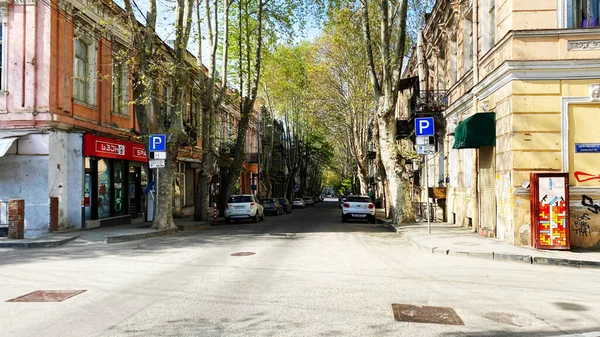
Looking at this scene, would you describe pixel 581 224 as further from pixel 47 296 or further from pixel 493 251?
pixel 47 296

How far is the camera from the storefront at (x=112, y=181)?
19.5 meters

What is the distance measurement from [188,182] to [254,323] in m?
28.1

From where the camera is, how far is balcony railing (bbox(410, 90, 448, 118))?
22.6 m

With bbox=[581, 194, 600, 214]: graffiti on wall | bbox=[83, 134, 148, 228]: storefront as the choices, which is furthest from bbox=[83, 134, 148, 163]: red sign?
bbox=[581, 194, 600, 214]: graffiti on wall

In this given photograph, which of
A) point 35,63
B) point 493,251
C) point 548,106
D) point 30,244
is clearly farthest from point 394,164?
point 35,63

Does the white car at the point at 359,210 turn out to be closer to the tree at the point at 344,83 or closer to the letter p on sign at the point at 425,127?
the tree at the point at 344,83

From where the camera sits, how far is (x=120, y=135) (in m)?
22.3

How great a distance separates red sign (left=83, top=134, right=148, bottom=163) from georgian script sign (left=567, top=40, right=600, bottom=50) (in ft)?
51.8

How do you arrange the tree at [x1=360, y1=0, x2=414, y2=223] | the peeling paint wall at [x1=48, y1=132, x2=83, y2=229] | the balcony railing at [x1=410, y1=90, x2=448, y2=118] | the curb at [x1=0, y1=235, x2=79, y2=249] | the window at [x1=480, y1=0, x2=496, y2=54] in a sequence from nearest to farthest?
the curb at [x1=0, y1=235, x2=79, y2=249]
the window at [x1=480, y1=0, x2=496, y2=54]
the peeling paint wall at [x1=48, y1=132, x2=83, y2=229]
the tree at [x1=360, y1=0, x2=414, y2=223]
the balcony railing at [x1=410, y1=90, x2=448, y2=118]

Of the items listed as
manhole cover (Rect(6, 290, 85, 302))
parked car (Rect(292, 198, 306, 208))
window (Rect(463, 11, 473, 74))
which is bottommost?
parked car (Rect(292, 198, 306, 208))

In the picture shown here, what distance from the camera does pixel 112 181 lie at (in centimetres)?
2184

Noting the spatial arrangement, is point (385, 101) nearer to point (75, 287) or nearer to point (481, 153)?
point (481, 153)

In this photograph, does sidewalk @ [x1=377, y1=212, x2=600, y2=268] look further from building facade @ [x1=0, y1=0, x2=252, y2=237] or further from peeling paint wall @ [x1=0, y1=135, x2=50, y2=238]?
peeling paint wall @ [x1=0, y1=135, x2=50, y2=238]

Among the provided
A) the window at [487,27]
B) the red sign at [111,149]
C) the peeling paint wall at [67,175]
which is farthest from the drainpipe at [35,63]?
the window at [487,27]
